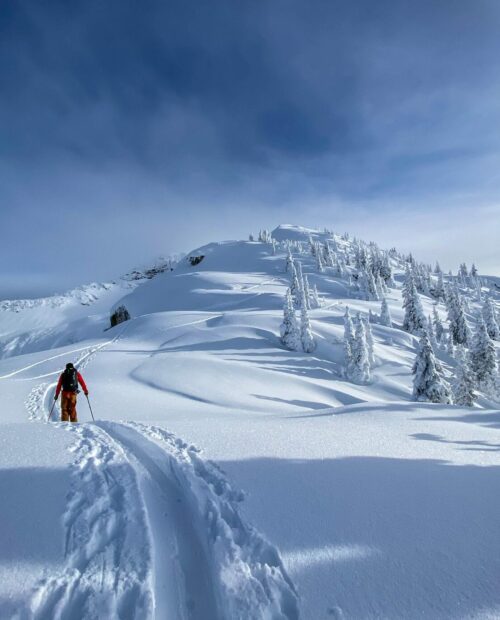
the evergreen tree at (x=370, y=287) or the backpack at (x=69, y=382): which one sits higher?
the evergreen tree at (x=370, y=287)

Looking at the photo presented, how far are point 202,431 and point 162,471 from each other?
2.24m

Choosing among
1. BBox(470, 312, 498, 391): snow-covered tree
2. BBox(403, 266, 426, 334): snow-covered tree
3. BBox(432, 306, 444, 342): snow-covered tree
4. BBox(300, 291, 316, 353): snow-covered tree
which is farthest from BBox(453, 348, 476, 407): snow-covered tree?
BBox(432, 306, 444, 342): snow-covered tree

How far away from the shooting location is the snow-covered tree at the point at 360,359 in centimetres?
4338

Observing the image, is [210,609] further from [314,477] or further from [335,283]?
[335,283]

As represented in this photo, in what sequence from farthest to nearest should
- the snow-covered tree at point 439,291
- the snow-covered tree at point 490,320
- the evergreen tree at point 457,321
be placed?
the snow-covered tree at point 439,291 < the snow-covered tree at point 490,320 < the evergreen tree at point 457,321

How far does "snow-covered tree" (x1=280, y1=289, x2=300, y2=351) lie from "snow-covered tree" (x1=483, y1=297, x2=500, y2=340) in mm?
51442

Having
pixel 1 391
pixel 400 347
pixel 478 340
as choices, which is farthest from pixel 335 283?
pixel 1 391

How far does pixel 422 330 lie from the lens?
31.2m

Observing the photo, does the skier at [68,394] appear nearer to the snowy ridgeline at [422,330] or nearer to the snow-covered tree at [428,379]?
the snow-covered tree at [428,379]

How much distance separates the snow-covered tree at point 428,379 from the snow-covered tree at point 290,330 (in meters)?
21.9

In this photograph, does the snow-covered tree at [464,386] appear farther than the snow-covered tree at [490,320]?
No

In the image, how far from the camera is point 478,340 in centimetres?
4431

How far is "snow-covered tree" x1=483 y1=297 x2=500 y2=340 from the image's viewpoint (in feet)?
242

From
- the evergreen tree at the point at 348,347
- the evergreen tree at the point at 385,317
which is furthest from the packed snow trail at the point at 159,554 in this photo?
the evergreen tree at the point at 385,317
